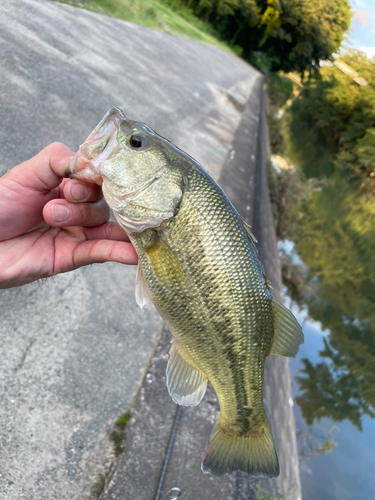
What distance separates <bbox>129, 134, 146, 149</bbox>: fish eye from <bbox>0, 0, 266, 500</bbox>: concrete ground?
162 centimetres

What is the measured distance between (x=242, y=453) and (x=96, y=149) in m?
1.89

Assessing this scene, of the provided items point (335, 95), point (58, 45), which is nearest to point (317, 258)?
point (58, 45)

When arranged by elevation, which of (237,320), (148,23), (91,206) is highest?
(237,320)

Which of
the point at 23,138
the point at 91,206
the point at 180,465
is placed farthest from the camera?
the point at 23,138

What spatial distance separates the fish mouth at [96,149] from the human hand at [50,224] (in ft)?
0.41

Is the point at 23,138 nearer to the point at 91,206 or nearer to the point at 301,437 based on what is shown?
the point at 91,206

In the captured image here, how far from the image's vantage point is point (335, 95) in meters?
40.9

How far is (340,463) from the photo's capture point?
263 inches

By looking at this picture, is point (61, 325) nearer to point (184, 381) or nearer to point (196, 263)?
point (184, 381)

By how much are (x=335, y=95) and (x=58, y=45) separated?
42.4 meters

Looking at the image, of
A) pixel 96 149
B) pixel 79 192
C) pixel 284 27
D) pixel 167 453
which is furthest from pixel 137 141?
pixel 284 27

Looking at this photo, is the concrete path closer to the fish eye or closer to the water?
the fish eye

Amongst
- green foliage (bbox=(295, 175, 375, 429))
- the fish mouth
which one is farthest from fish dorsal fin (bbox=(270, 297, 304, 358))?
green foliage (bbox=(295, 175, 375, 429))

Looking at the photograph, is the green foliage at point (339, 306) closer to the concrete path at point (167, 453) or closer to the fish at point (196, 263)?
the concrete path at point (167, 453)
